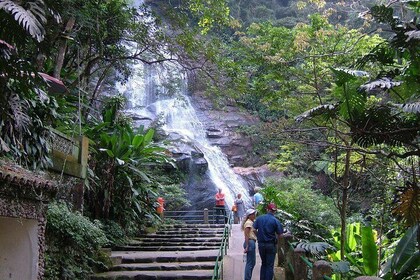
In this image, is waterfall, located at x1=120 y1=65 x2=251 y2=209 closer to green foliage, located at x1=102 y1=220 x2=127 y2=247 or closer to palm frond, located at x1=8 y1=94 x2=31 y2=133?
green foliage, located at x1=102 y1=220 x2=127 y2=247

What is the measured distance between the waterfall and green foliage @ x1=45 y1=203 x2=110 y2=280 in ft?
44.8

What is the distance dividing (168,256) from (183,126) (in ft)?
58.0

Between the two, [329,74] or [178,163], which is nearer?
[329,74]

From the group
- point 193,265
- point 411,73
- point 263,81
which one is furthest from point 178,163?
point 411,73

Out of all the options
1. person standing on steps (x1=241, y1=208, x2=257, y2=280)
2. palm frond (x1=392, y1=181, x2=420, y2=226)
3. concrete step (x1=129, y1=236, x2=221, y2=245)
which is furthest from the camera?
concrete step (x1=129, y1=236, x2=221, y2=245)

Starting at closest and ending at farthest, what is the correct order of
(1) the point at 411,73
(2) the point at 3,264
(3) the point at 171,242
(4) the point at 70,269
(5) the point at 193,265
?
(1) the point at 411,73 → (2) the point at 3,264 → (4) the point at 70,269 → (5) the point at 193,265 → (3) the point at 171,242

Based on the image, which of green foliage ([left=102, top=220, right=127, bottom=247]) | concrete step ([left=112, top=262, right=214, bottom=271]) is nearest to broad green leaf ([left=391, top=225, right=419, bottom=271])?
concrete step ([left=112, top=262, right=214, bottom=271])

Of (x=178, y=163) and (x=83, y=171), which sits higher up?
(x=178, y=163)

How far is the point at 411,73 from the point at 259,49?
663 centimetres

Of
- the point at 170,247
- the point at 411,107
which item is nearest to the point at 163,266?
the point at 170,247

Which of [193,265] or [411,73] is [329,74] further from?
[411,73]

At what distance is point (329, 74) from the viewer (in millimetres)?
10406

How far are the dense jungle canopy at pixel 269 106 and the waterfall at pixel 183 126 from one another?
23.6ft

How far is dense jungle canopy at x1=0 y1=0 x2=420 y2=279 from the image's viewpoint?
445 cm
